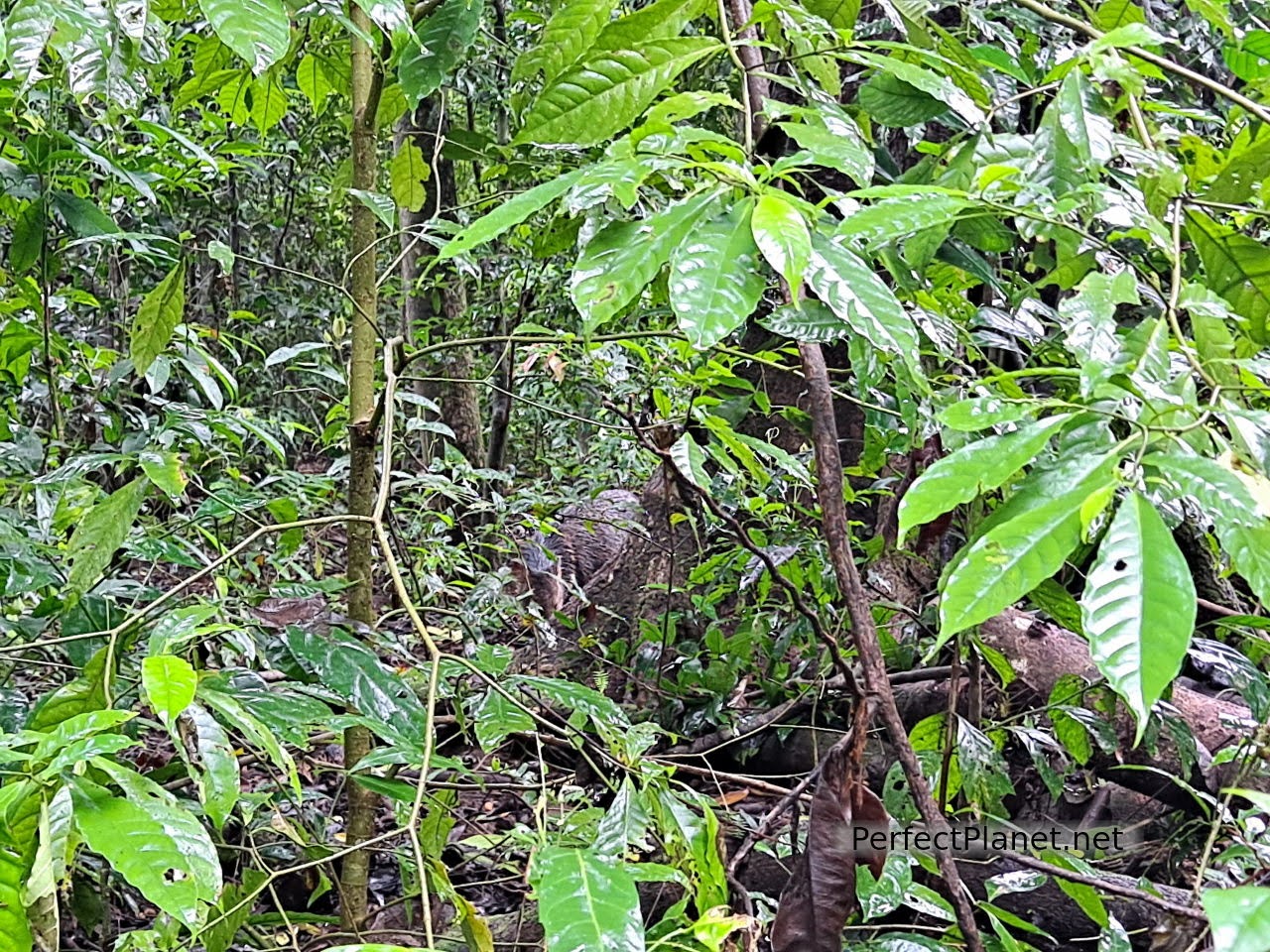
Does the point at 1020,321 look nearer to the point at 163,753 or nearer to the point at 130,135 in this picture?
the point at 163,753

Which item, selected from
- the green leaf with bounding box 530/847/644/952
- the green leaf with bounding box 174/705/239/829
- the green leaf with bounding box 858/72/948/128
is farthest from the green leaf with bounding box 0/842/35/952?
the green leaf with bounding box 858/72/948/128

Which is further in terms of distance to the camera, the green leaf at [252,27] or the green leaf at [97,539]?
the green leaf at [97,539]

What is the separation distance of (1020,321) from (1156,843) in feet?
4.01

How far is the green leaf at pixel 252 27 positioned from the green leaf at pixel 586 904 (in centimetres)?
68

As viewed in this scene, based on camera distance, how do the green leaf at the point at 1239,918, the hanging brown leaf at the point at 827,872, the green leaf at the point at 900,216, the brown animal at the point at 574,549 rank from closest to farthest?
the green leaf at the point at 1239,918
the green leaf at the point at 900,216
the hanging brown leaf at the point at 827,872
the brown animal at the point at 574,549

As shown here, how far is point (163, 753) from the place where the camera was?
2178 millimetres

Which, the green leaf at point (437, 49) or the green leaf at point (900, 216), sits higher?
the green leaf at point (437, 49)

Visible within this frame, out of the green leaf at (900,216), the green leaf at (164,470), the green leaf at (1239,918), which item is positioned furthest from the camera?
the green leaf at (164,470)

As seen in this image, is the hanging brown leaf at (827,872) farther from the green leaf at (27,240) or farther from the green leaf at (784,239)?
the green leaf at (27,240)

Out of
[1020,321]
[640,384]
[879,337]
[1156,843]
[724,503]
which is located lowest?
[1156,843]

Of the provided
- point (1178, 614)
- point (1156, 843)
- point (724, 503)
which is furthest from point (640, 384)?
point (1178, 614)

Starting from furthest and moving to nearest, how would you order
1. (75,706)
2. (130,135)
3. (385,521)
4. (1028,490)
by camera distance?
(130,135) < (385,521) < (75,706) < (1028,490)

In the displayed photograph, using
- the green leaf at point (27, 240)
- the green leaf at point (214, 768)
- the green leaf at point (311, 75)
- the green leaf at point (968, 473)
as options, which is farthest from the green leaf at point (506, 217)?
the green leaf at point (27, 240)

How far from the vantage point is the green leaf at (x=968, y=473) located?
70 cm
